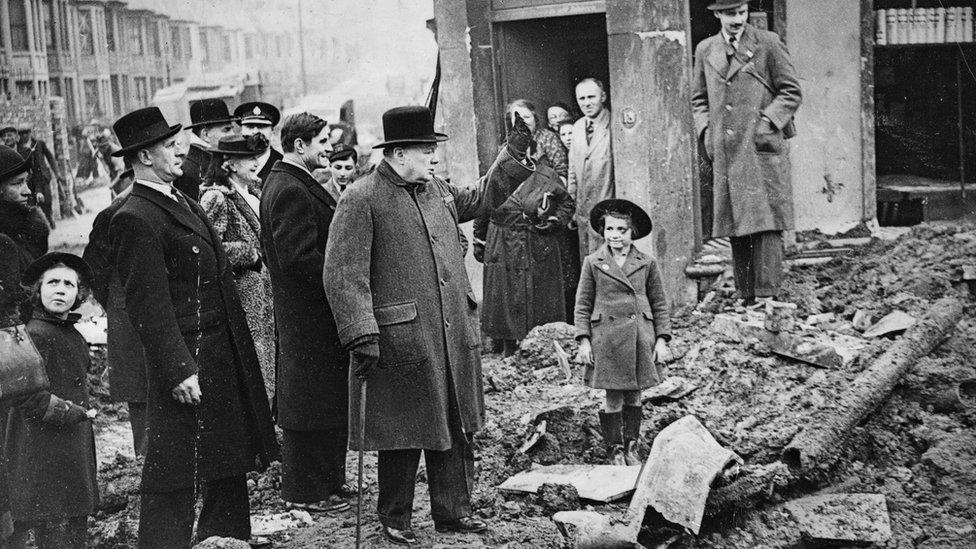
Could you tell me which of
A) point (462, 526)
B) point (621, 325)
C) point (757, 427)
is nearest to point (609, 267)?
point (621, 325)

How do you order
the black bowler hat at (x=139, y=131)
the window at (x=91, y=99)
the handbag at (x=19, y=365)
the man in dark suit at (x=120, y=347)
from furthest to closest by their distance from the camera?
the window at (x=91, y=99) < the man in dark suit at (x=120, y=347) < the black bowler hat at (x=139, y=131) < the handbag at (x=19, y=365)

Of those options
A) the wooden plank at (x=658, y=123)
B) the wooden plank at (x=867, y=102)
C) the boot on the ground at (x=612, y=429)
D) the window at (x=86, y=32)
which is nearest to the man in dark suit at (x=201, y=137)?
the boot on the ground at (x=612, y=429)

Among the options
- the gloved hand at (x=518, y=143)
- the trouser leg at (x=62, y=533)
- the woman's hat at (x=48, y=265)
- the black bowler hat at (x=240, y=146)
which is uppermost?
the black bowler hat at (x=240, y=146)

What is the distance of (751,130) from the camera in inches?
334

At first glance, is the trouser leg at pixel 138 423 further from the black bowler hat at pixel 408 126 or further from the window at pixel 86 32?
the window at pixel 86 32

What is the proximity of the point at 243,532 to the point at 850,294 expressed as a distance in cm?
543

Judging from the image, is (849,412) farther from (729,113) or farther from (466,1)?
(466,1)

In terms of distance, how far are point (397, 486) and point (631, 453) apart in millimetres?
1777

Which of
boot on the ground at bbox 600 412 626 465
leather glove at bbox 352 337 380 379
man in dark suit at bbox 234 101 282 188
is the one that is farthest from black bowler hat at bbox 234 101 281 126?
boot on the ground at bbox 600 412 626 465

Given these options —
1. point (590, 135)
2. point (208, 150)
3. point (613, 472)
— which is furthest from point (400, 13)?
point (613, 472)

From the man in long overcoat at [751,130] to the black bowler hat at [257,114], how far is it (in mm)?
3314

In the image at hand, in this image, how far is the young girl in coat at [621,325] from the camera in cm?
638

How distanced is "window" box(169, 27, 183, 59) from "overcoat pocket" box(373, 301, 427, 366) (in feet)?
66.3

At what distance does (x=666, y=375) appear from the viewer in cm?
777
